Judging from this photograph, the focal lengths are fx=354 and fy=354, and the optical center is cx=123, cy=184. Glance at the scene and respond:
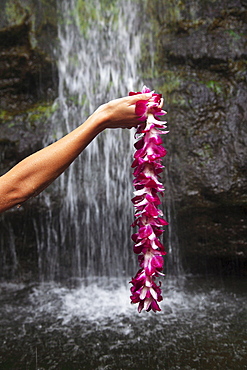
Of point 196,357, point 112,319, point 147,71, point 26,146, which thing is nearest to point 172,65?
point 147,71

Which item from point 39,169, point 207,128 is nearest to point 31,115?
point 207,128

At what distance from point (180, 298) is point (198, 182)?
1.59 metres

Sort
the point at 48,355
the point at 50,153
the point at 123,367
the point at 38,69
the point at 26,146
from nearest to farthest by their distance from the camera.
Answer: the point at 50,153 < the point at 123,367 < the point at 48,355 < the point at 26,146 < the point at 38,69

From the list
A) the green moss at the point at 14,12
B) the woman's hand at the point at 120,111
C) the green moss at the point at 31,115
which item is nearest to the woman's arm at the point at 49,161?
the woman's hand at the point at 120,111

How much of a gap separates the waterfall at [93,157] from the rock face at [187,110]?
23 centimetres

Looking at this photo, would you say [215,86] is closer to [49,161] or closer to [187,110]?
[187,110]

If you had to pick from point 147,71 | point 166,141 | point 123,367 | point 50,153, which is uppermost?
point 147,71

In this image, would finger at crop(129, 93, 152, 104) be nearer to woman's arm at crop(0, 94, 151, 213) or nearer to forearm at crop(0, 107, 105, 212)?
woman's arm at crop(0, 94, 151, 213)

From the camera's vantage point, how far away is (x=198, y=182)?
4.94 m

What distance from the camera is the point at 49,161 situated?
1.54 m

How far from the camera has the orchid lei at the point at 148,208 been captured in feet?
5.28

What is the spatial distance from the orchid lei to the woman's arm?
8 cm

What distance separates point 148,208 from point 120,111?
457mm

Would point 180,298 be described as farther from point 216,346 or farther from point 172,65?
point 172,65
